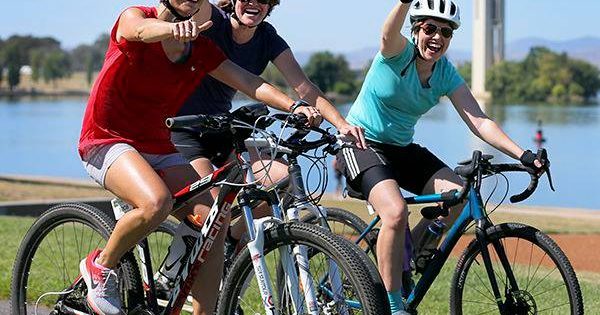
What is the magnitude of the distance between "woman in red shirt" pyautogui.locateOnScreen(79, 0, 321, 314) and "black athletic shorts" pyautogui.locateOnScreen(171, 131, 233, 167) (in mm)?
646

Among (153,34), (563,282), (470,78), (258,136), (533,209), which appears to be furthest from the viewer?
(470,78)

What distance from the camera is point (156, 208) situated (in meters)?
4.88

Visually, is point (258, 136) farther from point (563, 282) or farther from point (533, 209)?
point (533, 209)

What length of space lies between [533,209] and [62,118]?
369ft

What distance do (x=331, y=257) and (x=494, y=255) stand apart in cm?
150

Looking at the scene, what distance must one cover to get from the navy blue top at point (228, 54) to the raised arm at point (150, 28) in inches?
41.1

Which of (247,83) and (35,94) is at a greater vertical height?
(247,83)

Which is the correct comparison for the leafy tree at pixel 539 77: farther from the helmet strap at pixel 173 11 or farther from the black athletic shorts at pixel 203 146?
the helmet strap at pixel 173 11

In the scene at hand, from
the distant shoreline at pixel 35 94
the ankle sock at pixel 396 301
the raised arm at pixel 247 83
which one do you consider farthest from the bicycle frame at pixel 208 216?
the distant shoreline at pixel 35 94

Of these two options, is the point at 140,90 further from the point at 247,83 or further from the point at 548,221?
the point at 548,221

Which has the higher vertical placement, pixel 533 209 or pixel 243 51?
pixel 243 51

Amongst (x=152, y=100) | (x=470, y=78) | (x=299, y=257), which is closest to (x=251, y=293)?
(x=299, y=257)

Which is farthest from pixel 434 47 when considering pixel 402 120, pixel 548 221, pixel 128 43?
pixel 548 221

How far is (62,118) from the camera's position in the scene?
12875 cm
